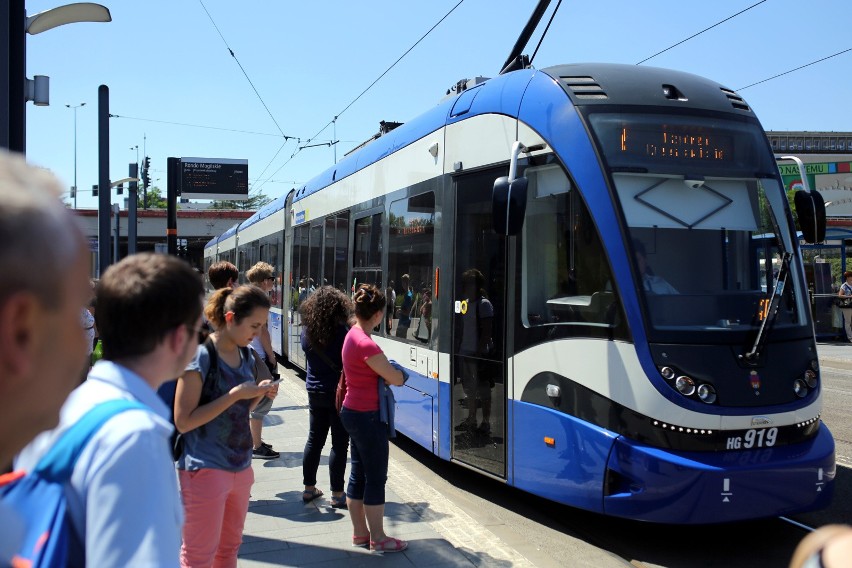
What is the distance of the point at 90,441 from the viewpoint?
5.24 ft

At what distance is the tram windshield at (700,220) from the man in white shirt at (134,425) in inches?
156

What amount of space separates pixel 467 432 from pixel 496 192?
2.21 m

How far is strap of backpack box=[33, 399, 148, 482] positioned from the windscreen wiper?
4.61 metres

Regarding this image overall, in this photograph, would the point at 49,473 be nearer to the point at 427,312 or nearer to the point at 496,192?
the point at 496,192

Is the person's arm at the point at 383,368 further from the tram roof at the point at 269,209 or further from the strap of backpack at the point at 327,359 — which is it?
the tram roof at the point at 269,209

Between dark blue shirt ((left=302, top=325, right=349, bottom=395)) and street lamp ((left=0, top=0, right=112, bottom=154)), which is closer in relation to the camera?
→ dark blue shirt ((left=302, top=325, right=349, bottom=395))

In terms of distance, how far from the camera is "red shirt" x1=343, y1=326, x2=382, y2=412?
5172mm

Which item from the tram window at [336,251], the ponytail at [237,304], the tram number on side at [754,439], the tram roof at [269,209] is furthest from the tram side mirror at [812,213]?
the tram roof at [269,209]

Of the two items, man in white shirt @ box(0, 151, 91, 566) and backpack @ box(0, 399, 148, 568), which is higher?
man in white shirt @ box(0, 151, 91, 566)

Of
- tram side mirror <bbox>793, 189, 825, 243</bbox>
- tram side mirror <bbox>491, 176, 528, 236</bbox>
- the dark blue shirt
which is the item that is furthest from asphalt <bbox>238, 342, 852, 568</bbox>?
tram side mirror <bbox>793, 189, 825, 243</bbox>

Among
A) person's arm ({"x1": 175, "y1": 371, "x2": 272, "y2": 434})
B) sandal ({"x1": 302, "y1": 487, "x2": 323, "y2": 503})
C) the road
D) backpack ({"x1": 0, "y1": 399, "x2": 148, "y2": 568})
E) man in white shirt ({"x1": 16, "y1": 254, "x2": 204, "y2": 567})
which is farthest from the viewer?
sandal ({"x1": 302, "y1": 487, "x2": 323, "y2": 503})

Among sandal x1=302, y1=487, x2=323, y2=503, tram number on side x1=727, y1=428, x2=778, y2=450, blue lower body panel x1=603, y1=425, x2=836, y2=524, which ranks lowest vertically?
sandal x1=302, y1=487, x2=323, y2=503

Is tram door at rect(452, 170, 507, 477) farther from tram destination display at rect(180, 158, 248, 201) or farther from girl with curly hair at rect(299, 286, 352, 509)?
tram destination display at rect(180, 158, 248, 201)

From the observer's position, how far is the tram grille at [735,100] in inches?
244
